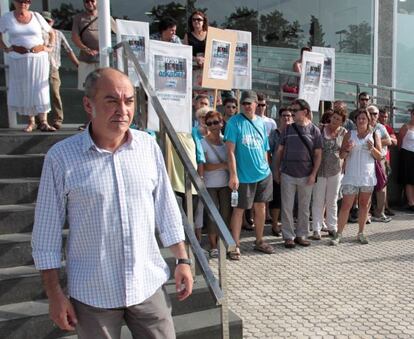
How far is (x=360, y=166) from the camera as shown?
6.68m

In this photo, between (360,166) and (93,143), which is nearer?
(93,143)

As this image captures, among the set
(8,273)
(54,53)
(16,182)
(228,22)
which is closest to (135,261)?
(8,273)

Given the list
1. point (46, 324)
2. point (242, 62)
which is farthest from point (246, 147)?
point (46, 324)

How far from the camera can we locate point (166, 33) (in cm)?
653

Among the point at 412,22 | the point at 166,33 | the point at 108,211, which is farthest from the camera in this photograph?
the point at 412,22

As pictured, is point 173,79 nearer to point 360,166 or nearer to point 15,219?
point 15,219

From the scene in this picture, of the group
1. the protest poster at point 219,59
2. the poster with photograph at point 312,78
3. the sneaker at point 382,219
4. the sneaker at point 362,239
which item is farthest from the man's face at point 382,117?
the protest poster at point 219,59

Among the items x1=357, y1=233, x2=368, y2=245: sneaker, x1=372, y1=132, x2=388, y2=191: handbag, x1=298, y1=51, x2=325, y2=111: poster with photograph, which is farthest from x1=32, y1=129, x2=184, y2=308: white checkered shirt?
x1=372, y1=132, x2=388, y2=191: handbag

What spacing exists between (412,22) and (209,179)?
34.1ft

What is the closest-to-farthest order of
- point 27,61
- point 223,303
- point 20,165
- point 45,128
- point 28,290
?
point 223,303 → point 28,290 → point 20,165 → point 27,61 → point 45,128

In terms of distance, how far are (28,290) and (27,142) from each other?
2010mm

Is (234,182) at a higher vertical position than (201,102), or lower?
lower

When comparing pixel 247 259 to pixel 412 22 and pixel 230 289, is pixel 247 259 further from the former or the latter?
pixel 412 22

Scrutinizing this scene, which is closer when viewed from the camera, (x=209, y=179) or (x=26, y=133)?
(x=26, y=133)
